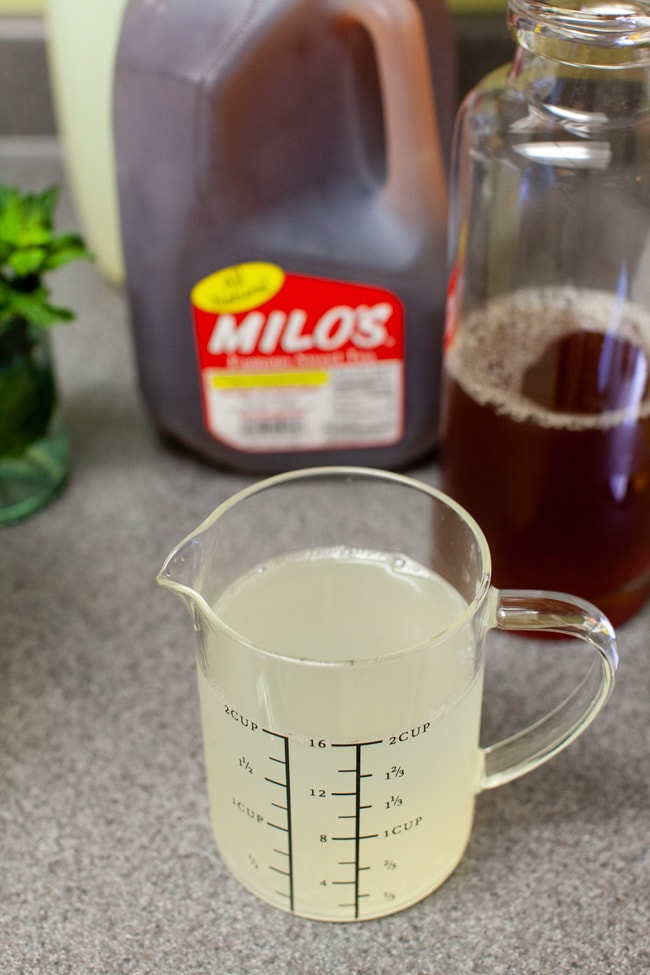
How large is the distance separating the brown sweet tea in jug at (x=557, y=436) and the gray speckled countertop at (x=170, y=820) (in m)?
0.06

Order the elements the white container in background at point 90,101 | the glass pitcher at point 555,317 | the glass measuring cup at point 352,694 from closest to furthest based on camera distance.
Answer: the glass measuring cup at point 352,694 → the glass pitcher at point 555,317 → the white container in background at point 90,101

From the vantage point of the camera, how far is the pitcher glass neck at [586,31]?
470 millimetres

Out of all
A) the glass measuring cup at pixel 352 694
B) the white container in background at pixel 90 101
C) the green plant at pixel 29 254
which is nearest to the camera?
the glass measuring cup at pixel 352 694

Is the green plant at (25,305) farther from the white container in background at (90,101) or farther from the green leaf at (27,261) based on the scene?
the white container in background at (90,101)

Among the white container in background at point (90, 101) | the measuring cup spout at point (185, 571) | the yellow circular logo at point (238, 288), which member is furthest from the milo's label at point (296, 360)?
the measuring cup spout at point (185, 571)

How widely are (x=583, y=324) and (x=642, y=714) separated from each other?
21 cm

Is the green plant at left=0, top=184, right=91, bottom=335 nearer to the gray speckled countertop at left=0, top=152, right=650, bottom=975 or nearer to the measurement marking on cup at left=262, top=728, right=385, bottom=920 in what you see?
the gray speckled countertop at left=0, top=152, right=650, bottom=975

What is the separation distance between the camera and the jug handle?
608mm

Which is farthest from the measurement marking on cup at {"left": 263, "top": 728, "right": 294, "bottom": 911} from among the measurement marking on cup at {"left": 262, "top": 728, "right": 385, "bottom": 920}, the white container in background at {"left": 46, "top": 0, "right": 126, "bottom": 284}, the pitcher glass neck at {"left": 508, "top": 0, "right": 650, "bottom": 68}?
the white container in background at {"left": 46, "top": 0, "right": 126, "bottom": 284}

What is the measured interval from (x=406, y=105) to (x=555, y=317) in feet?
0.51

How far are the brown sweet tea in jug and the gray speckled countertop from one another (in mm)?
60

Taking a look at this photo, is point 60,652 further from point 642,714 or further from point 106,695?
point 642,714

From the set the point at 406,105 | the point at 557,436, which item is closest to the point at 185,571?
the point at 557,436

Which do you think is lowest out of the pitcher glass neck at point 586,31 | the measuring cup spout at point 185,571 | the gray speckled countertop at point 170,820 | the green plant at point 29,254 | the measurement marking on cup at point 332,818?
the gray speckled countertop at point 170,820
